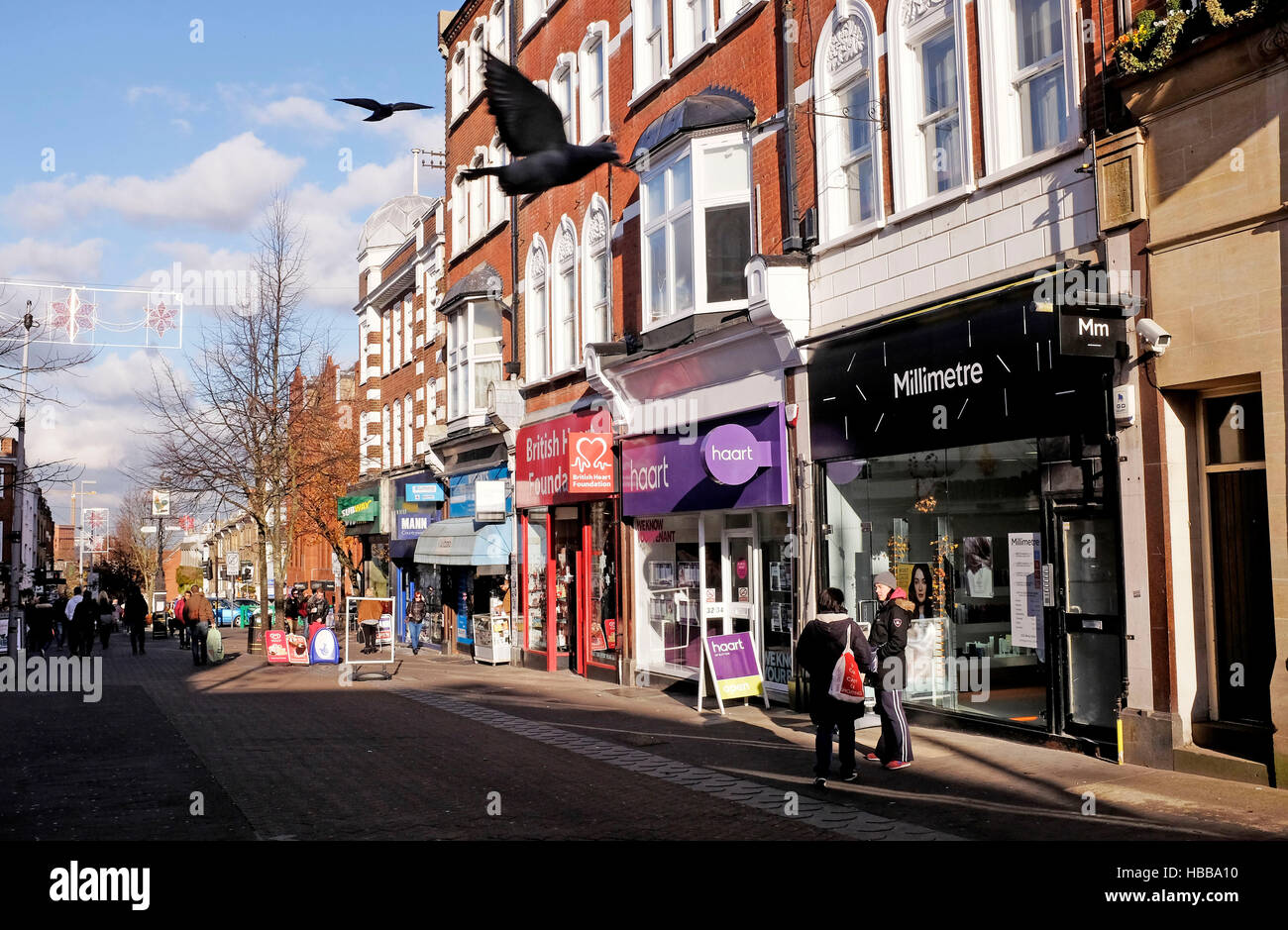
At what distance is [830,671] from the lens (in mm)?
9977

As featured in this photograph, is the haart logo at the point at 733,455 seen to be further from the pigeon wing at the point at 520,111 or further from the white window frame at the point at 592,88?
the pigeon wing at the point at 520,111

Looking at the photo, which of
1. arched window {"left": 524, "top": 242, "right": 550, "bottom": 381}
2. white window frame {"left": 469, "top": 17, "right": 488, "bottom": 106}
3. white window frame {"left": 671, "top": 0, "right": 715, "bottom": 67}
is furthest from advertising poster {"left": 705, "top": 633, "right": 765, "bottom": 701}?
white window frame {"left": 469, "top": 17, "right": 488, "bottom": 106}

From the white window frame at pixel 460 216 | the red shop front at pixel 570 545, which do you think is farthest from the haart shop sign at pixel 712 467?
the white window frame at pixel 460 216

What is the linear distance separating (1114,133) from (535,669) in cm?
1572

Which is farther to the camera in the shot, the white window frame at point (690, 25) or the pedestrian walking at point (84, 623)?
the pedestrian walking at point (84, 623)

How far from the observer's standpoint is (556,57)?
22797 mm

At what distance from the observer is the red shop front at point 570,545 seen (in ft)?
64.7

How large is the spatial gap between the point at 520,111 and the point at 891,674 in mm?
6186

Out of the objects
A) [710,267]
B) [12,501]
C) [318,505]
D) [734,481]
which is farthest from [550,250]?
[12,501]

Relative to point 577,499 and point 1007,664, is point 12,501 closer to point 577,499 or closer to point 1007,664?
point 577,499

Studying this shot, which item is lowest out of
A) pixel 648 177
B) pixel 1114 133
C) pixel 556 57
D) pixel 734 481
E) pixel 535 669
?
pixel 535 669

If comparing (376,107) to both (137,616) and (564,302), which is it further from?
(137,616)

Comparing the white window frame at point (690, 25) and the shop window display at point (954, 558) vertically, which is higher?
the white window frame at point (690, 25)

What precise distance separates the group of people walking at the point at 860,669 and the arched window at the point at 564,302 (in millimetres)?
12458
